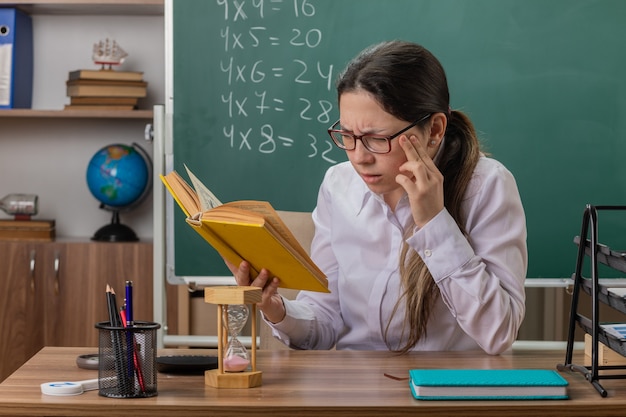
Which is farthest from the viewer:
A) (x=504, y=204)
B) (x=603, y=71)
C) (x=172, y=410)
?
(x=603, y=71)

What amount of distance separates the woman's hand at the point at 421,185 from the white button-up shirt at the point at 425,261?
22 mm

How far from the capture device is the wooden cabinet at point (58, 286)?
319cm

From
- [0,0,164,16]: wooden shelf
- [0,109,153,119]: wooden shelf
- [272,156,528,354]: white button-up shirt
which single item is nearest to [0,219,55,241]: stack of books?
[0,109,153,119]: wooden shelf

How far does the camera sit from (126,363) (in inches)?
51.7

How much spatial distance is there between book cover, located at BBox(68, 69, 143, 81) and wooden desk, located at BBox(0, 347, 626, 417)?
6.10 feet

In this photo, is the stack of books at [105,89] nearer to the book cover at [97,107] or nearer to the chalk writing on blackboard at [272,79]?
the book cover at [97,107]

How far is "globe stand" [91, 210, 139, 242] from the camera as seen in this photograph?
329 cm

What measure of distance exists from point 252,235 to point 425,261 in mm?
364

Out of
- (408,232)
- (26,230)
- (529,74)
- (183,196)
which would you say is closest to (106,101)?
(26,230)

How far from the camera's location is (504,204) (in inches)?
69.2

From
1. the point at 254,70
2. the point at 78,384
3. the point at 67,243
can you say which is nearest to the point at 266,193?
the point at 254,70

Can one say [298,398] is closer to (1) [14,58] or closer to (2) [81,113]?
(2) [81,113]

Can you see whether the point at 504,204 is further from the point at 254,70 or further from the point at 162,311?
the point at 162,311

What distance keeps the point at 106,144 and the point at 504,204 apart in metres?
2.16
